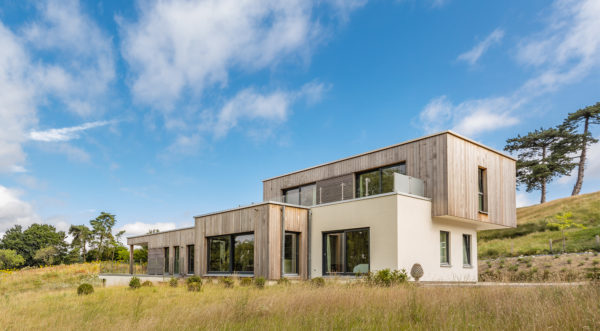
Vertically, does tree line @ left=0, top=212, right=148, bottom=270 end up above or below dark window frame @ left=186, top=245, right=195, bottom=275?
below

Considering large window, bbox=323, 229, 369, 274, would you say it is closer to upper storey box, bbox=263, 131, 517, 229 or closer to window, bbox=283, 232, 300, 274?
window, bbox=283, 232, 300, 274

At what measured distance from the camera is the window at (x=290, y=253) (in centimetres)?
1520

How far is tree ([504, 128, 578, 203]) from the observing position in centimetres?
3716

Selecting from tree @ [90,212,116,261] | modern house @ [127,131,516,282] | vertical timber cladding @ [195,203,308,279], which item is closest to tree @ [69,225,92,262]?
tree @ [90,212,116,261]

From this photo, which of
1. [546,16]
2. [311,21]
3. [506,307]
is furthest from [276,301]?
[546,16]

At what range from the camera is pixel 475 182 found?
583 inches

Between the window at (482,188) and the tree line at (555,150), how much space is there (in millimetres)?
24574

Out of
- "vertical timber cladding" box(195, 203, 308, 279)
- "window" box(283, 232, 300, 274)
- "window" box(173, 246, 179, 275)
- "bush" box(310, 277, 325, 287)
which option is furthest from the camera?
"window" box(173, 246, 179, 275)

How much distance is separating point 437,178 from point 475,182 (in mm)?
1805

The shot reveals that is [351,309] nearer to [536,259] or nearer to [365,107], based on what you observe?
[365,107]

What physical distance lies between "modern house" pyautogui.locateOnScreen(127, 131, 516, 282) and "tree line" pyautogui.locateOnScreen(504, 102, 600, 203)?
24.5m

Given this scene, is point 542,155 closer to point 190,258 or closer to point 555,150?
point 555,150

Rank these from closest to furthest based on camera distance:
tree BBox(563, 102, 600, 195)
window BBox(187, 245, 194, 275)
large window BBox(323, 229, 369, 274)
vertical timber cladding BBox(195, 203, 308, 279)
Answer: large window BBox(323, 229, 369, 274)
vertical timber cladding BBox(195, 203, 308, 279)
window BBox(187, 245, 194, 275)
tree BBox(563, 102, 600, 195)

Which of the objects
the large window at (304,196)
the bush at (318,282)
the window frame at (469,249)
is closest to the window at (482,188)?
the window frame at (469,249)
